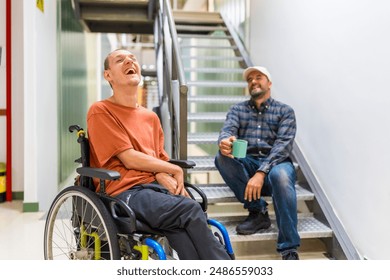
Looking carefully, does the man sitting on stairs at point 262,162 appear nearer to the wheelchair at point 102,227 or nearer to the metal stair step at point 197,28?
the wheelchair at point 102,227

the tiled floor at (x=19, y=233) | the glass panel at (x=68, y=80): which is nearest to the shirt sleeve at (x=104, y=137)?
the tiled floor at (x=19, y=233)

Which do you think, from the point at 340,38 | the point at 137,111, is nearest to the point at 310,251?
the point at 340,38

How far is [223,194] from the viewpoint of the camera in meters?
2.70

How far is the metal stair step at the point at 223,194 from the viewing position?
264 cm

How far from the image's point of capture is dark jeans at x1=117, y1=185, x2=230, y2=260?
155 cm

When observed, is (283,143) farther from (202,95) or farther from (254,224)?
(202,95)

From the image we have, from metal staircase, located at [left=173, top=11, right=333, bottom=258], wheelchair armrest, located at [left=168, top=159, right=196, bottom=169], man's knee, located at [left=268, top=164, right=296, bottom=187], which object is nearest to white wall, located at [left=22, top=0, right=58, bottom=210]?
metal staircase, located at [left=173, top=11, right=333, bottom=258]

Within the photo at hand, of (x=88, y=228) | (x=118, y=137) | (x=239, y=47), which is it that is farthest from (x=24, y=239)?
(x=239, y=47)

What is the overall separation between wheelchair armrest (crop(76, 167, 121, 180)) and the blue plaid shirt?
3.64 ft

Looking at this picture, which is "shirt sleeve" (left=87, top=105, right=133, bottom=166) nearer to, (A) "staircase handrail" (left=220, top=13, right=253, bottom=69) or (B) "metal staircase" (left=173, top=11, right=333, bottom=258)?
(B) "metal staircase" (left=173, top=11, right=333, bottom=258)

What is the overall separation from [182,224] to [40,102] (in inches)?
91.8

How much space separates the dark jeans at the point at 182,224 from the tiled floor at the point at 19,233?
1.04 m

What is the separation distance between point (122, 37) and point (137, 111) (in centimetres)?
1137

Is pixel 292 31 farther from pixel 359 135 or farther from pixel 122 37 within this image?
Answer: pixel 122 37
